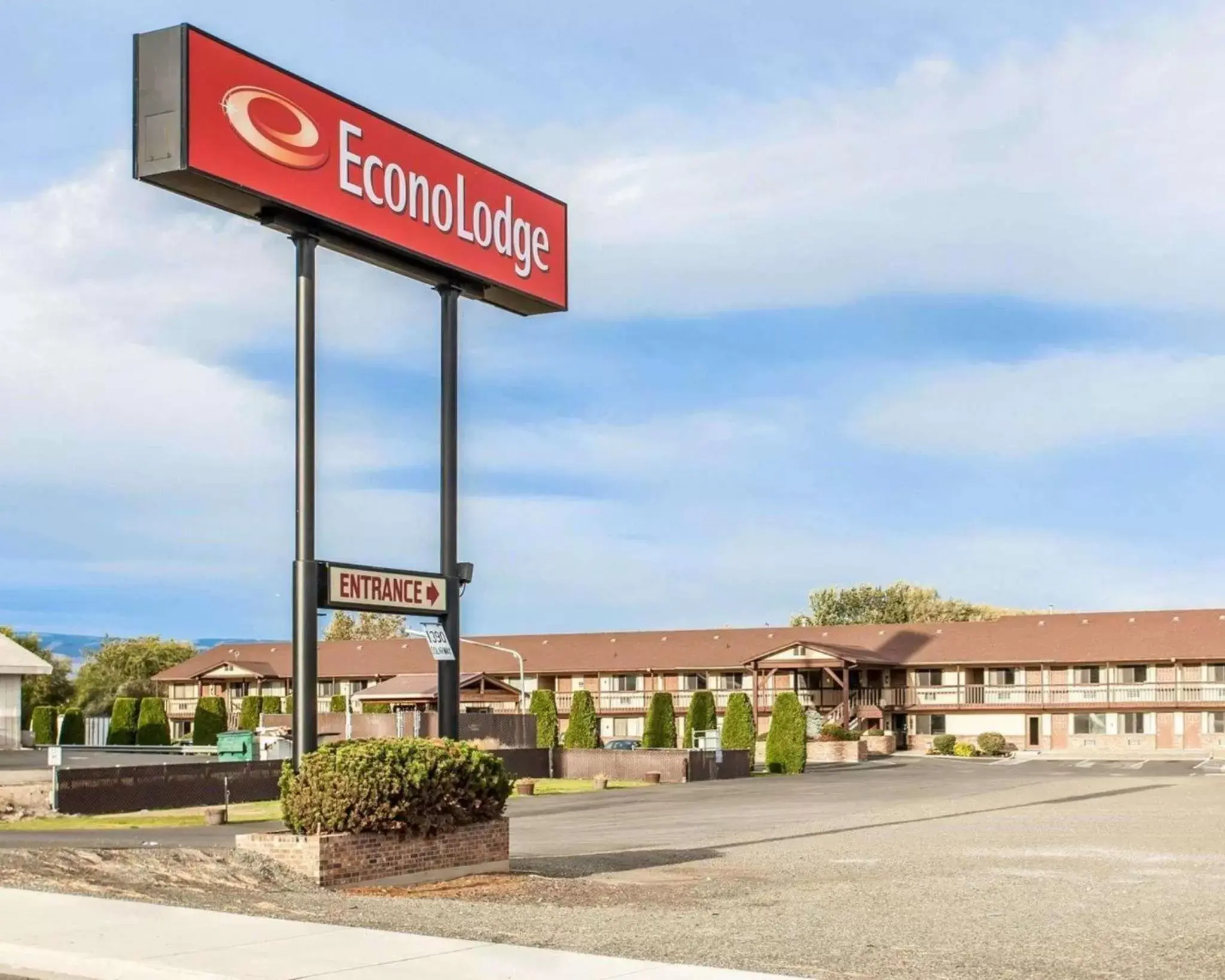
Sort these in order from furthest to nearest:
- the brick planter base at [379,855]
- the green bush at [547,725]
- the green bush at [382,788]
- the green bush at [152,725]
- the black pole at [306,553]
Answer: the green bush at [152,725], the green bush at [547,725], the black pole at [306,553], the green bush at [382,788], the brick planter base at [379,855]

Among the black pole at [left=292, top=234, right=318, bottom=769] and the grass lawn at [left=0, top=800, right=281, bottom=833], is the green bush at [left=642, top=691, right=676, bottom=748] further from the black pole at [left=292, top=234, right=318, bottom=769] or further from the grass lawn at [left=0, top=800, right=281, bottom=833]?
the black pole at [left=292, top=234, right=318, bottom=769]

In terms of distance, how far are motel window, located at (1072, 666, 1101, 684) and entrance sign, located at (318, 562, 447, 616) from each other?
58020 mm

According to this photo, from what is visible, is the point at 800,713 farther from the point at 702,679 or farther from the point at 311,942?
the point at 311,942

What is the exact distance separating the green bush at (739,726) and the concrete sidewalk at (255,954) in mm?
43388

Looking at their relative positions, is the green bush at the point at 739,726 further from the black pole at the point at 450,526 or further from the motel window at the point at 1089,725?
the black pole at the point at 450,526

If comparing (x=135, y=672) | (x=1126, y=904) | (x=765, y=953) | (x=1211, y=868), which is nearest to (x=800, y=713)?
(x=1211, y=868)

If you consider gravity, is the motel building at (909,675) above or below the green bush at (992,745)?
above

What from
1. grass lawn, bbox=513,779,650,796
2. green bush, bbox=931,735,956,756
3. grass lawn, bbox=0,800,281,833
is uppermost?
grass lawn, bbox=0,800,281,833

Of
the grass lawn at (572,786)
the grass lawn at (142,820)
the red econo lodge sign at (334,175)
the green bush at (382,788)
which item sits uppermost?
the red econo lodge sign at (334,175)

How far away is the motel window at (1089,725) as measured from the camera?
71.2m

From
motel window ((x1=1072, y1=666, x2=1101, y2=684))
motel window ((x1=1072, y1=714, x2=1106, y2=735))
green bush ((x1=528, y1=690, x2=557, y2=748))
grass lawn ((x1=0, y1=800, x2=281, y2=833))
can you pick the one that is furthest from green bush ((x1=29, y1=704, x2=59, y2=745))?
motel window ((x1=1072, y1=666, x2=1101, y2=684))

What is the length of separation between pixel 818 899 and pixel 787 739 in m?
37.3

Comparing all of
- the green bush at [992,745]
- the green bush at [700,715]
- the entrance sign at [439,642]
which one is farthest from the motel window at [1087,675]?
the entrance sign at [439,642]

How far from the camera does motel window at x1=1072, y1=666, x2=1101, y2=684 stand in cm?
7150
